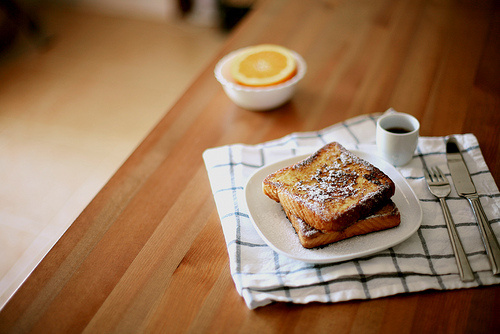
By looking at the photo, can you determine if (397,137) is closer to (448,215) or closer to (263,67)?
(448,215)

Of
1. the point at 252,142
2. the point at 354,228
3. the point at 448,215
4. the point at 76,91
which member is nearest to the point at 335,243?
the point at 354,228

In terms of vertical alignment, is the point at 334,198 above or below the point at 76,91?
above

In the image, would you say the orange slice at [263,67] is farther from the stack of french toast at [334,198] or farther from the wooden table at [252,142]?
the stack of french toast at [334,198]

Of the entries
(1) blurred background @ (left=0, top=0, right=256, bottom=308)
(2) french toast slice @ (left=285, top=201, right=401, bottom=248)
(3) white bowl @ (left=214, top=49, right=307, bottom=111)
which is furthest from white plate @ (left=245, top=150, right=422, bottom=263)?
(1) blurred background @ (left=0, top=0, right=256, bottom=308)

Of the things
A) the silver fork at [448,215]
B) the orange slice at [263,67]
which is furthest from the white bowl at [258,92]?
the silver fork at [448,215]

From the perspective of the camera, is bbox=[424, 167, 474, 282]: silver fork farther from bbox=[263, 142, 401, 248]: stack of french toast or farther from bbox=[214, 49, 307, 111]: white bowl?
bbox=[214, 49, 307, 111]: white bowl

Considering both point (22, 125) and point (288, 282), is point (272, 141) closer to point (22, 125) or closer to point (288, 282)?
point (288, 282)
